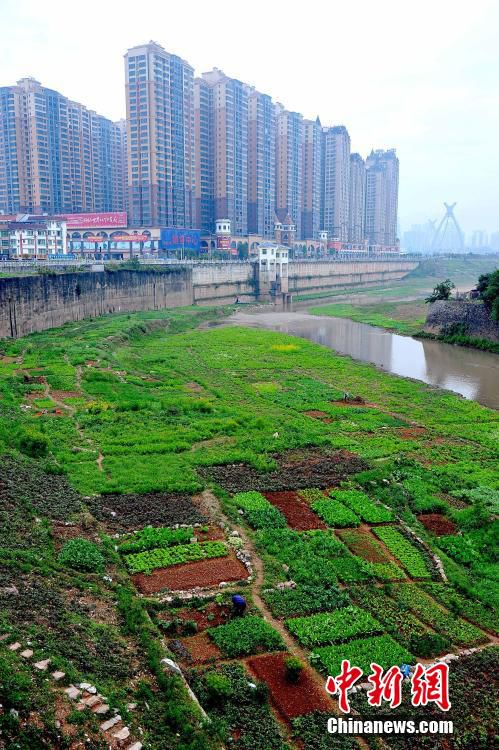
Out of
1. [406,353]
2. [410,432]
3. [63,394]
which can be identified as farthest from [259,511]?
[406,353]

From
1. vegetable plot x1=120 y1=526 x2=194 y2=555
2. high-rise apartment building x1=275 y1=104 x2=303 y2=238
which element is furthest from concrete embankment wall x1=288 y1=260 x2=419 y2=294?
vegetable plot x1=120 y1=526 x2=194 y2=555

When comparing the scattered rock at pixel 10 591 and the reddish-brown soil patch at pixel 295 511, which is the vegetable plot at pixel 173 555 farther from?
the scattered rock at pixel 10 591

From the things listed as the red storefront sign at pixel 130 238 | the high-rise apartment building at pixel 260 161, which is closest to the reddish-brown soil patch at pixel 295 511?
the red storefront sign at pixel 130 238

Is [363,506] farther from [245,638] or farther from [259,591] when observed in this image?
[245,638]

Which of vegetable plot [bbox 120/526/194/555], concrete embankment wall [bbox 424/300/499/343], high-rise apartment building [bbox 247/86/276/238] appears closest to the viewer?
vegetable plot [bbox 120/526/194/555]

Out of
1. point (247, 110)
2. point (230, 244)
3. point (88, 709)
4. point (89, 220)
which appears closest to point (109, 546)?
point (88, 709)

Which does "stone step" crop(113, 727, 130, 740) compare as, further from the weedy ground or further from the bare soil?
the bare soil

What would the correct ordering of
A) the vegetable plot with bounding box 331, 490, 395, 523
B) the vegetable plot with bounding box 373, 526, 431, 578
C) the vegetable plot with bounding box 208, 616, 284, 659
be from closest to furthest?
the vegetable plot with bounding box 208, 616, 284, 659 < the vegetable plot with bounding box 373, 526, 431, 578 < the vegetable plot with bounding box 331, 490, 395, 523
